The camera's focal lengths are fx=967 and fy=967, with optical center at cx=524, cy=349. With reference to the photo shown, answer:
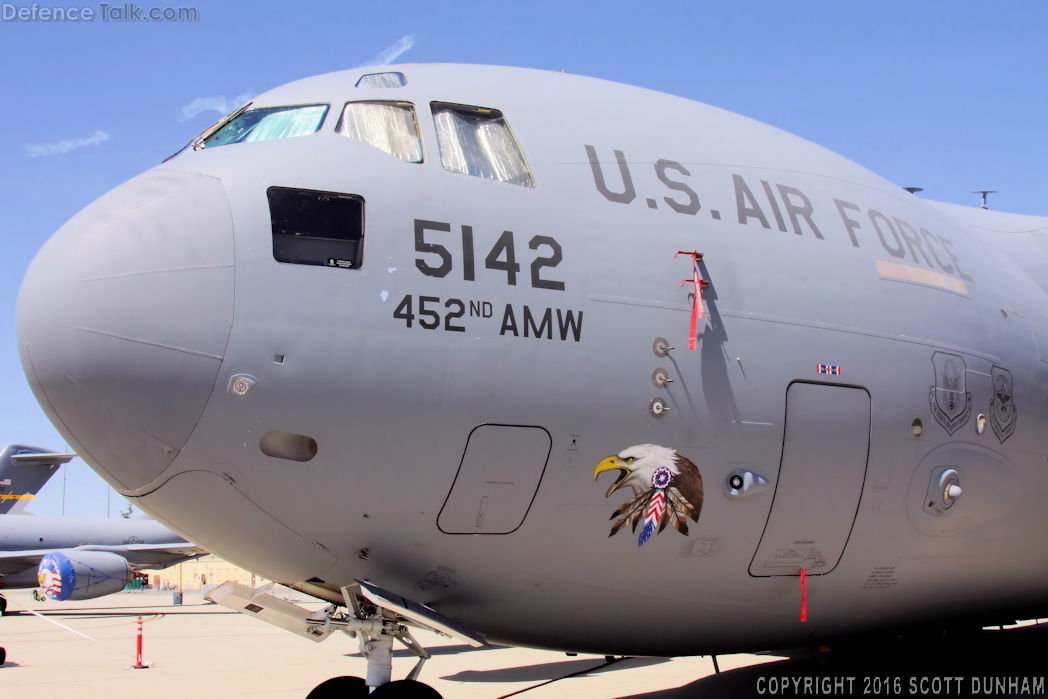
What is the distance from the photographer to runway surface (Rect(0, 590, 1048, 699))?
8.66 meters

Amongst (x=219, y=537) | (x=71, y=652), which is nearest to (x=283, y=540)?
(x=219, y=537)

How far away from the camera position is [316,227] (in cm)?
488

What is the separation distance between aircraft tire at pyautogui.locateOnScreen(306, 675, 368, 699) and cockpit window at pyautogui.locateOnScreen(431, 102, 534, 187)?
3.02m

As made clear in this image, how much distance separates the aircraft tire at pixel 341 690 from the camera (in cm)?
562

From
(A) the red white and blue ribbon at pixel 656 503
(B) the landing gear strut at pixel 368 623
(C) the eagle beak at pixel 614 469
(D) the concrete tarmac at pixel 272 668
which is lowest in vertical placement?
(D) the concrete tarmac at pixel 272 668

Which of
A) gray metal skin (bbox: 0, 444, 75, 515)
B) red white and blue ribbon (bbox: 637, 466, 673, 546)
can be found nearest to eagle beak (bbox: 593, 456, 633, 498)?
red white and blue ribbon (bbox: 637, 466, 673, 546)

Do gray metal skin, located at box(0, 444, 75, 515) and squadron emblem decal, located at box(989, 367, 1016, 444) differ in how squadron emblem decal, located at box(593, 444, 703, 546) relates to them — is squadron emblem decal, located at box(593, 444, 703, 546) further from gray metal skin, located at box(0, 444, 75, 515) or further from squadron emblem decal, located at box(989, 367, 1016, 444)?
gray metal skin, located at box(0, 444, 75, 515)

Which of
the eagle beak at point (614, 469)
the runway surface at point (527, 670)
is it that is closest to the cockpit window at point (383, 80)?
the eagle beak at point (614, 469)

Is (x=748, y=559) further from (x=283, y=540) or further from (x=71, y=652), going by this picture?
(x=71, y=652)

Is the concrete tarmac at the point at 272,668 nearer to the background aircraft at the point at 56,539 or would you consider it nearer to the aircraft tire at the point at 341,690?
the aircraft tire at the point at 341,690

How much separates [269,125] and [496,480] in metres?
2.46

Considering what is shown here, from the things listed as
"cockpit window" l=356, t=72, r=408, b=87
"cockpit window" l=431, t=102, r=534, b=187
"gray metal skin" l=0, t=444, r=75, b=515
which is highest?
"gray metal skin" l=0, t=444, r=75, b=515

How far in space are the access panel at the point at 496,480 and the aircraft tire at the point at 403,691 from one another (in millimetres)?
937

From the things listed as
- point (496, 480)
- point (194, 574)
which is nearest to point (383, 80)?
point (496, 480)
